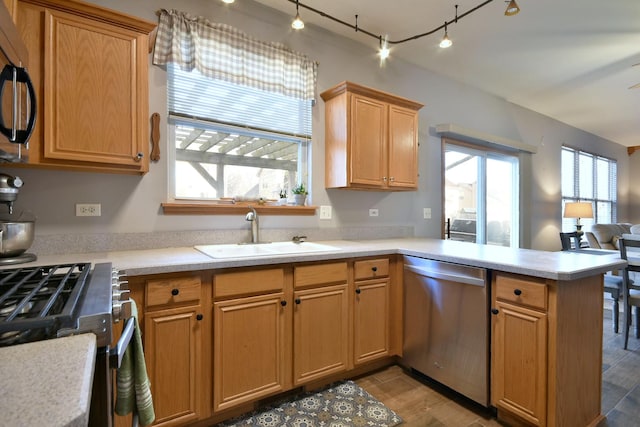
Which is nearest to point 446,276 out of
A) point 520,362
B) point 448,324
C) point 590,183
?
point 448,324

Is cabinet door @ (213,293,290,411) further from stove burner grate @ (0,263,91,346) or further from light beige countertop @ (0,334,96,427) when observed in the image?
light beige countertop @ (0,334,96,427)

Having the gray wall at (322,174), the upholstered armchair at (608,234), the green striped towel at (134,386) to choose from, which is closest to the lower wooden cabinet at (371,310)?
the gray wall at (322,174)

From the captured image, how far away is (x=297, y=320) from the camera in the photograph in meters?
1.90

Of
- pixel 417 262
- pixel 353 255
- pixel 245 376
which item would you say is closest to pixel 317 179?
pixel 353 255

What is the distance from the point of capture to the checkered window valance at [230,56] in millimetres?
2051

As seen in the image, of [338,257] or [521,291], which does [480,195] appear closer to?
[521,291]

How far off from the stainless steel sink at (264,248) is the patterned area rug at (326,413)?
0.92 meters

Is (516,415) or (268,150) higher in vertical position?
(268,150)

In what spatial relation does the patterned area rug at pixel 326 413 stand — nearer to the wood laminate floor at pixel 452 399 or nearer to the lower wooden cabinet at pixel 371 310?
the wood laminate floor at pixel 452 399

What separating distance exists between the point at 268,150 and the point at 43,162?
143cm

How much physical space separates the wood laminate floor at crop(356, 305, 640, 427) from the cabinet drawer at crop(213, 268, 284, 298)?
1.01 meters

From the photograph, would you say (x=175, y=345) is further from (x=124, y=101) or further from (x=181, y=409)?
(x=124, y=101)

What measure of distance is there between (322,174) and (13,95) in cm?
197

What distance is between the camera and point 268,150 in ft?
8.50
